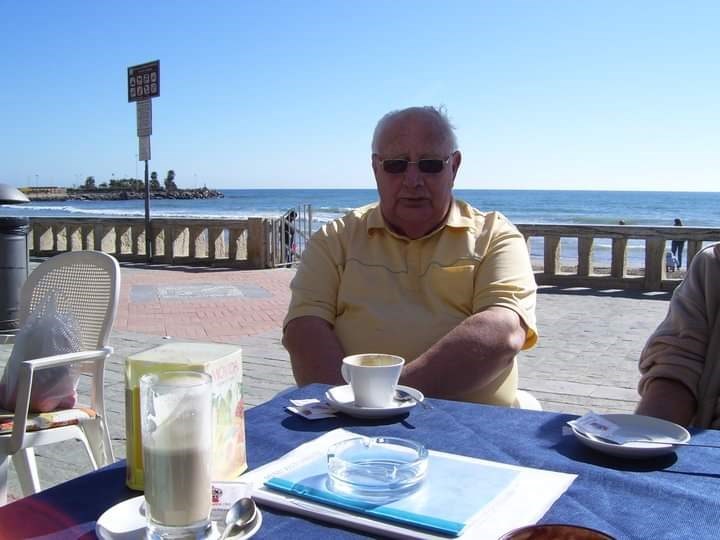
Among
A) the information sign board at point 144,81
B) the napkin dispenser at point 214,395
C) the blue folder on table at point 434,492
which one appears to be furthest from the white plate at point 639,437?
the information sign board at point 144,81

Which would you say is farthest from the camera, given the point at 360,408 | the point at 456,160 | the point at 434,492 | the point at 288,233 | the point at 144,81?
the point at 288,233

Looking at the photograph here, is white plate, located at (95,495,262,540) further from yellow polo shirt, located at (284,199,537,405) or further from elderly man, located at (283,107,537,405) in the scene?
yellow polo shirt, located at (284,199,537,405)

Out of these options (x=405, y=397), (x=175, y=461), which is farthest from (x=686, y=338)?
(x=175, y=461)

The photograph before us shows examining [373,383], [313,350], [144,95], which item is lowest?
[313,350]

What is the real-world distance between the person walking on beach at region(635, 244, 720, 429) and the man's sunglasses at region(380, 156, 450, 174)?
3.47 ft

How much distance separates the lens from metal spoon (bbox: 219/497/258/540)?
1.02 metres

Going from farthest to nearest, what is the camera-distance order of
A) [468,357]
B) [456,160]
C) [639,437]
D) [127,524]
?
[456,160]
[468,357]
[639,437]
[127,524]

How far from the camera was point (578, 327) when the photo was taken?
6824 millimetres

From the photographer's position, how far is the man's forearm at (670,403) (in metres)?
2.03

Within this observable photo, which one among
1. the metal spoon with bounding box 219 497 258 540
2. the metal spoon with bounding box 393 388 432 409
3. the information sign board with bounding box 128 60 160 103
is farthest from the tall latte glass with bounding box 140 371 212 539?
the information sign board with bounding box 128 60 160 103

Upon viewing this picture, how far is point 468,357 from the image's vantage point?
7.44ft

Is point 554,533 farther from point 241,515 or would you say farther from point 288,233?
point 288,233

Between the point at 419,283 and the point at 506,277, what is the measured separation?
1.11 ft

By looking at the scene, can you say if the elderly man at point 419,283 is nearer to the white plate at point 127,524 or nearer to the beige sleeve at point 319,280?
the beige sleeve at point 319,280
